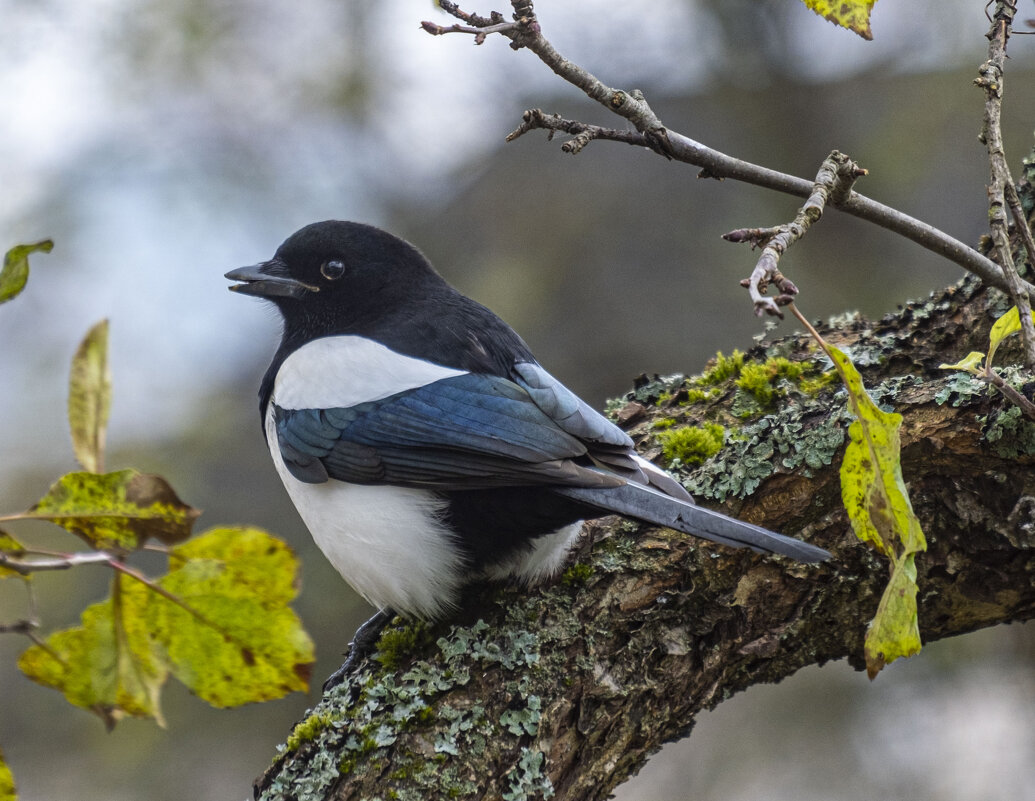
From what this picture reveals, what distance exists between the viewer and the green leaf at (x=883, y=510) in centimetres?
129

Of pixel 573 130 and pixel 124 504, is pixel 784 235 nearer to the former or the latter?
pixel 573 130

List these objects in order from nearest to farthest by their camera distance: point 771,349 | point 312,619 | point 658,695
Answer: point 658,695 → point 771,349 → point 312,619

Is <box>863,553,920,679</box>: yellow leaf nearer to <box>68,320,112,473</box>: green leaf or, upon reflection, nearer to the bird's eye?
<box>68,320,112,473</box>: green leaf

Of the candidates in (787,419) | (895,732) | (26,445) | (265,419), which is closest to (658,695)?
(787,419)

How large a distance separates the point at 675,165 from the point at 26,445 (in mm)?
Result: 3982

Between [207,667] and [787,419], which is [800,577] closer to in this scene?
[787,419]

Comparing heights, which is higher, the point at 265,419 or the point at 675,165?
the point at 675,165

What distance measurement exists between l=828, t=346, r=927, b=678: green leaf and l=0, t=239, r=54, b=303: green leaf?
1.00 meters

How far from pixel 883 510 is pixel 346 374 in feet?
4.65

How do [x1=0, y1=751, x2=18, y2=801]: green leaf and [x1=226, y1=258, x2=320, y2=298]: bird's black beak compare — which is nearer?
[x1=0, y1=751, x2=18, y2=801]: green leaf

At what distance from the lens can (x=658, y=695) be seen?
1.93 metres

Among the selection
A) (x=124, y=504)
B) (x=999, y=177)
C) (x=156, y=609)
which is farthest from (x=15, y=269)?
(x=999, y=177)

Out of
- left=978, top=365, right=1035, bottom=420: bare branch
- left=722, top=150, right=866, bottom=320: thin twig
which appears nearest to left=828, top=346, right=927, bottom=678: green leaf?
left=722, top=150, right=866, bottom=320: thin twig

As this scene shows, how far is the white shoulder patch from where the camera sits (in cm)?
232
